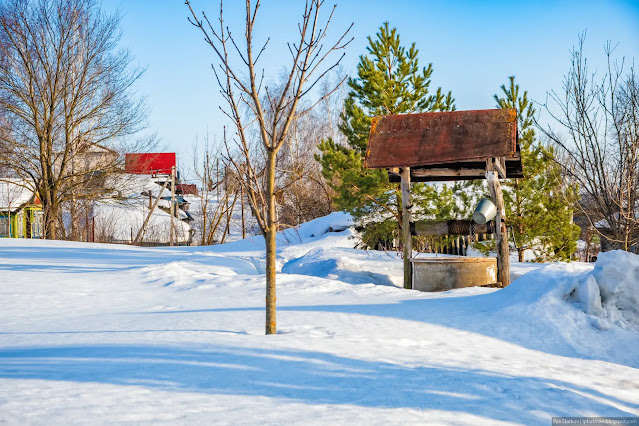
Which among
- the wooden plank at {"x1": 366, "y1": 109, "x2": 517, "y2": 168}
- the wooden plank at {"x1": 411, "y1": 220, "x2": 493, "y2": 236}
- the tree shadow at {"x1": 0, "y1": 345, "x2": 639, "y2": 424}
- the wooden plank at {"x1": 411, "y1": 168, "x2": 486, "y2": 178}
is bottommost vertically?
the tree shadow at {"x1": 0, "y1": 345, "x2": 639, "y2": 424}

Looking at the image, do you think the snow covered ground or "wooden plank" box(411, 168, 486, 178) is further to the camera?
"wooden plank" box(411, 168, 486, 178)

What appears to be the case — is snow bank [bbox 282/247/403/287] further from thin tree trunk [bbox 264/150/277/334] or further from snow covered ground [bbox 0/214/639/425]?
thin tree trunk [bbox 264/150/277/334]

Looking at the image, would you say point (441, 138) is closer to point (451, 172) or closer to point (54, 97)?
point (451, 172)

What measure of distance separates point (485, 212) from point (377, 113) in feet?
22.7

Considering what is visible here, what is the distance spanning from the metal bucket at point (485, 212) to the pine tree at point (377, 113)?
17.1ft

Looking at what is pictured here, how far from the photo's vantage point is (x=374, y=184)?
1434 centimetres

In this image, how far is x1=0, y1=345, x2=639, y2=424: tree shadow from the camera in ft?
9.29

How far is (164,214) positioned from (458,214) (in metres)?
24.9

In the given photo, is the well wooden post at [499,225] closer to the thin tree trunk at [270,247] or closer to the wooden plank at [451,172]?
the wooden plank at [451,172]

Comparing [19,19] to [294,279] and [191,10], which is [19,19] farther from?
[191,10]

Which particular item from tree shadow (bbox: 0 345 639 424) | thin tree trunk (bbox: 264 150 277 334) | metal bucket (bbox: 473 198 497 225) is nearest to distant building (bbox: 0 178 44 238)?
metal bucket (bbox: 473 198 497 225)

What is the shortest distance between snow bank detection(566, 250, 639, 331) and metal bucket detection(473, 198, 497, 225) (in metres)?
3.55

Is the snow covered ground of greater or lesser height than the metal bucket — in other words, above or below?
below

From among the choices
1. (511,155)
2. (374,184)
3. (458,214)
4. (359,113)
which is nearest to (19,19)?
(359,113)
